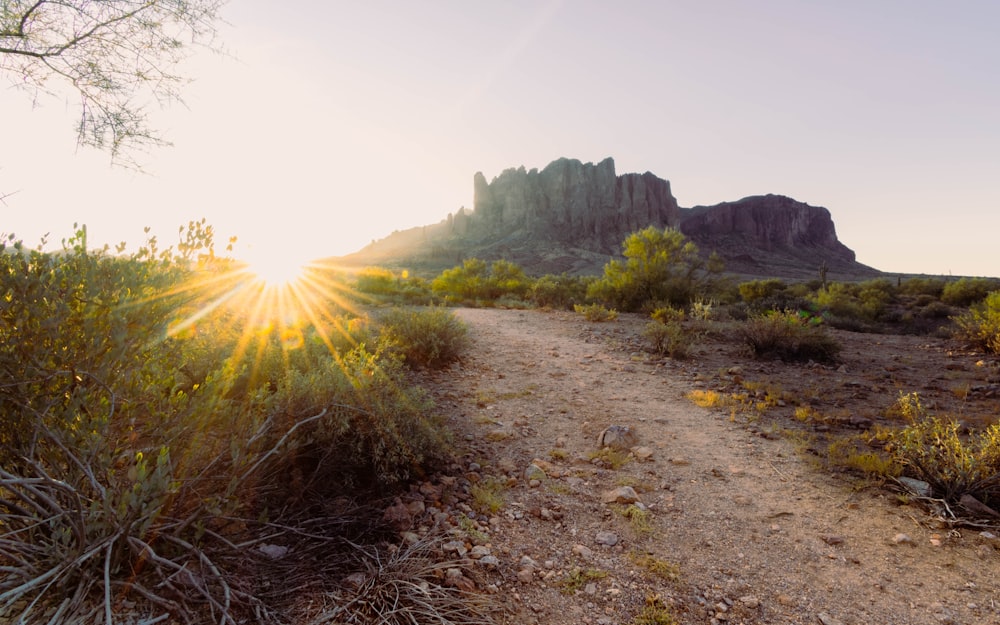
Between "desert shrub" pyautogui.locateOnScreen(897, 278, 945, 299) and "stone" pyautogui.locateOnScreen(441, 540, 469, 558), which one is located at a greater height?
"desert shrub" pyautogui.locateOnScreen(897, 278, 945, 299)

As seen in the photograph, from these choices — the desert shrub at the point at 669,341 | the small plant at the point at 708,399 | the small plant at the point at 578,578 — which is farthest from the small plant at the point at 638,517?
the desert shrub at the point at 669,341

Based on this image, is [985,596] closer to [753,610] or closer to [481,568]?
[753,610]

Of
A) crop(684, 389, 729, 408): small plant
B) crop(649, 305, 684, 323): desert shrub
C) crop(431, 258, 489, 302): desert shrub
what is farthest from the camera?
crop(431, 258, 489, 302): desert shrub

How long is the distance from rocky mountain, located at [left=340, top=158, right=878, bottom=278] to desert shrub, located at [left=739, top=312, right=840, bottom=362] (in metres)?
64.4

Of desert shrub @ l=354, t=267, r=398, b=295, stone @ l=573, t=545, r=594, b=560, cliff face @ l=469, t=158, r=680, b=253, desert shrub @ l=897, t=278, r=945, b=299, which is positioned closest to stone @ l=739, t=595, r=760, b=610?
stone @ l=573, t=545, r=594, b=560

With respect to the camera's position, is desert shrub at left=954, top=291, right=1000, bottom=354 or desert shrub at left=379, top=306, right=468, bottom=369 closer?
desert shrub at left=379, top=306, right=468, bottom=369

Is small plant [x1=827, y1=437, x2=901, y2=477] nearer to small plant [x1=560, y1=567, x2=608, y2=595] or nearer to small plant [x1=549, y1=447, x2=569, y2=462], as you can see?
small plant [x1=549, y1=447, x2=569, y2=462]

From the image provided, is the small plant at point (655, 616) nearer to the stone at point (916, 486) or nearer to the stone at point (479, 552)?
the stone at point (479, 552)

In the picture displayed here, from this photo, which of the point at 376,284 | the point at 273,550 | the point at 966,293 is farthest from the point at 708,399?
the point at 966,293

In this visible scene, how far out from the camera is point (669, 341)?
25.5 ft

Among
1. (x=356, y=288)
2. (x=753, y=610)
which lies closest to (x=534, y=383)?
(x=753, y=610)

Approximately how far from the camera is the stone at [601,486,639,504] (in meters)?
3.32

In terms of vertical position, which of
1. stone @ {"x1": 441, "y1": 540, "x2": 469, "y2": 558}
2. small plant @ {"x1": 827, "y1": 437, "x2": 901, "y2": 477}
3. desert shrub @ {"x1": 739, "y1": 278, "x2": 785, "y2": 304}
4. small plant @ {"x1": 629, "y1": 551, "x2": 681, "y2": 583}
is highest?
desert shrub @ {"x1": 739, "y1": 278, "x2": 785, "y2": 304}

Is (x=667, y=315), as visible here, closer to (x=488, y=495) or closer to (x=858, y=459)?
(x=858, y=459)
